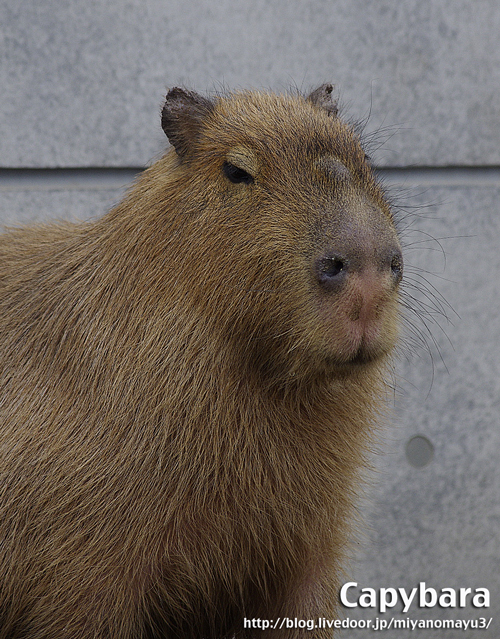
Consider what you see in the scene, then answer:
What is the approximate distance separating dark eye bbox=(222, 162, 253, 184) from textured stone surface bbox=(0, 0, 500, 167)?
1466 mm

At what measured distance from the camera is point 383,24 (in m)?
3.07

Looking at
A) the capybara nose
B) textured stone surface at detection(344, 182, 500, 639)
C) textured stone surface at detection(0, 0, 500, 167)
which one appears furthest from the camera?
textured stone surface at detection(344, 182, 500, 639)

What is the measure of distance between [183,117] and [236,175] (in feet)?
0.81

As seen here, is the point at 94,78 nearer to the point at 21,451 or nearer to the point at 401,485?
the point at 21,451

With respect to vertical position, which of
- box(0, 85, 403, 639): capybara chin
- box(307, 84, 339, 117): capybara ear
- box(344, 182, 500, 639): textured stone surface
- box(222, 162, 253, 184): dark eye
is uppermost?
box(307, 84, 339, 117): capybara ear

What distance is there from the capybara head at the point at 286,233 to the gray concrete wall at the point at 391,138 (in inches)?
45.0

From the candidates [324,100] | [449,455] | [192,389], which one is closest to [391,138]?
[324,100]

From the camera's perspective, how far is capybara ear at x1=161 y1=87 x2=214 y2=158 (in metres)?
1.77

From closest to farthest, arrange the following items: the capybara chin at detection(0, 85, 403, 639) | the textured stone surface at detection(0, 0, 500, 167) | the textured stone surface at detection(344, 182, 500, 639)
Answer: the capybara chin at detection(0, 85, 403, 639) < the textured stone surface at detection(0, 0, 500, 167) < the textured stone surface at detection(344, 182, 500, 639)

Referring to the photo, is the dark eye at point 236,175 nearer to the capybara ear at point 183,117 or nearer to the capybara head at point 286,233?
the capybara head at point 286,233

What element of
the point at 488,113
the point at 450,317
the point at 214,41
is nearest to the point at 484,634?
the point at 450,317

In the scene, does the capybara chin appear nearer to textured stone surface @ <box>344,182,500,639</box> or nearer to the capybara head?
the capybara head

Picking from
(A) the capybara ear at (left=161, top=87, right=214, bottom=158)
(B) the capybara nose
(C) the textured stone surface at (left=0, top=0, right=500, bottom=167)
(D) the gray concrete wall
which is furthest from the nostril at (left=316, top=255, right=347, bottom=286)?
(C) the textured stone surface at (left=0, top=0, right=500, bottom=167)

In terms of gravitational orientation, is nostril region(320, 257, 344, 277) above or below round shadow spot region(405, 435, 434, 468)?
above
